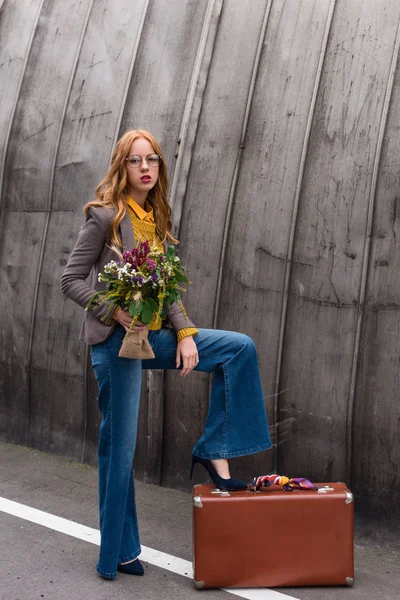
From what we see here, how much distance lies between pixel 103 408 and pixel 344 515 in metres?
1.27

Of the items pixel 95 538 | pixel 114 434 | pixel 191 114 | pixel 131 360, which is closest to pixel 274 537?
pixel 114 434

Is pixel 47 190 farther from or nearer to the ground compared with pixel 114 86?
nearer to the ground

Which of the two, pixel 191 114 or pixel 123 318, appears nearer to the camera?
pixel 123 318

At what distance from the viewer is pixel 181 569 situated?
4.22 metres

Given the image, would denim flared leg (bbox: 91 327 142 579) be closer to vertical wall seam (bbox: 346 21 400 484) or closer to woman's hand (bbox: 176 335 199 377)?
woman's hand (bbox: 176 335 199 377)

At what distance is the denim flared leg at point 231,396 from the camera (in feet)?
12.7

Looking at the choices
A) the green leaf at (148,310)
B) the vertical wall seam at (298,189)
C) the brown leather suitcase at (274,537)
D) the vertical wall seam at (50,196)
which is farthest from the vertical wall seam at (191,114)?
the brown leather suitcase at (274,537)

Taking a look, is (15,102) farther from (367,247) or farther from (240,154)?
(367,247)

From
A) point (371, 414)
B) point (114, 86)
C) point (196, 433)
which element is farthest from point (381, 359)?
point (114, 86)

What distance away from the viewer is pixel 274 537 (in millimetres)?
3891

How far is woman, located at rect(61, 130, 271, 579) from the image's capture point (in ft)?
12.7

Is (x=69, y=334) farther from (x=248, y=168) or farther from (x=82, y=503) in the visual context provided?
(x=248, y=168)

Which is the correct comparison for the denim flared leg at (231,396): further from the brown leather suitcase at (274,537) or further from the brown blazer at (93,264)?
the brown leather suitcase at (274,537)

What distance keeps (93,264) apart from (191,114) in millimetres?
1806
